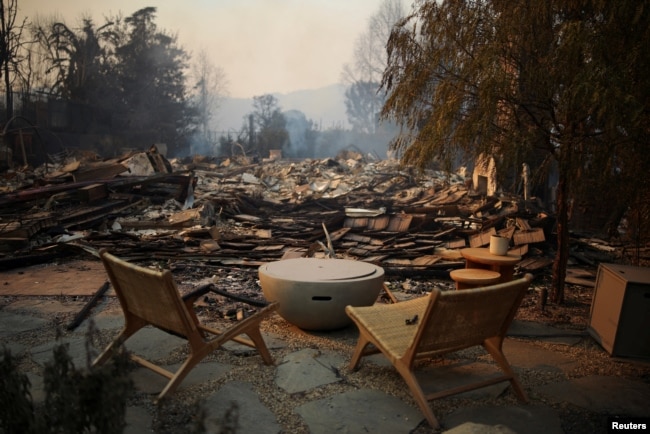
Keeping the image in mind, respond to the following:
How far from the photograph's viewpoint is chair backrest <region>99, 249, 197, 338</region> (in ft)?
9.45

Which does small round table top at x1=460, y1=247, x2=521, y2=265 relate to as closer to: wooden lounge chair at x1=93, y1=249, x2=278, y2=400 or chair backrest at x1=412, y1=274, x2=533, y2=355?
chair backrest at x1=412, y1=274, x2=533, y2=355

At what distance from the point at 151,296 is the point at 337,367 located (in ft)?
4.97

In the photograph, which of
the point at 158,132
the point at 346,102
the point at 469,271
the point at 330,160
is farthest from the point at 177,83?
the point at 469,271

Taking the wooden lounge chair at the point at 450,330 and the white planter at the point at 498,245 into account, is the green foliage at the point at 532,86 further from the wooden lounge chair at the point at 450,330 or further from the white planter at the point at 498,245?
the wooden lounge chair at the point at 450,330

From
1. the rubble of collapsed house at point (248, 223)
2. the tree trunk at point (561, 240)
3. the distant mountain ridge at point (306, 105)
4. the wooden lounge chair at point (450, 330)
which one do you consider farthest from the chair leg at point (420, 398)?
the distant mountain ridge at point (306, 105)

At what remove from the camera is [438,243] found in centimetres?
811

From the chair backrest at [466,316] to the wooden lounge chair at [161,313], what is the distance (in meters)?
1.31

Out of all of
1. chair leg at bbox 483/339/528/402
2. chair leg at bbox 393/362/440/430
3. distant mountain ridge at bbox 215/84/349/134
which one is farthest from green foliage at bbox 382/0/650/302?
distant mountain ridge at bbox 215/84/349/134

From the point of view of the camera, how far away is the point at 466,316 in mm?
2914

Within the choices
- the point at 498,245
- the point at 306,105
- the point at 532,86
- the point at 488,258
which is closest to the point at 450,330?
the point at 488,258

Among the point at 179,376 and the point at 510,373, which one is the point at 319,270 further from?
the point at 510,373

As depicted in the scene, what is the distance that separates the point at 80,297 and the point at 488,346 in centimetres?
468

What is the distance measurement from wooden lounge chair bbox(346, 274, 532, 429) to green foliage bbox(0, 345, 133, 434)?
5.42 ft

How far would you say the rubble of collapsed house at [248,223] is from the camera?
746 cm
